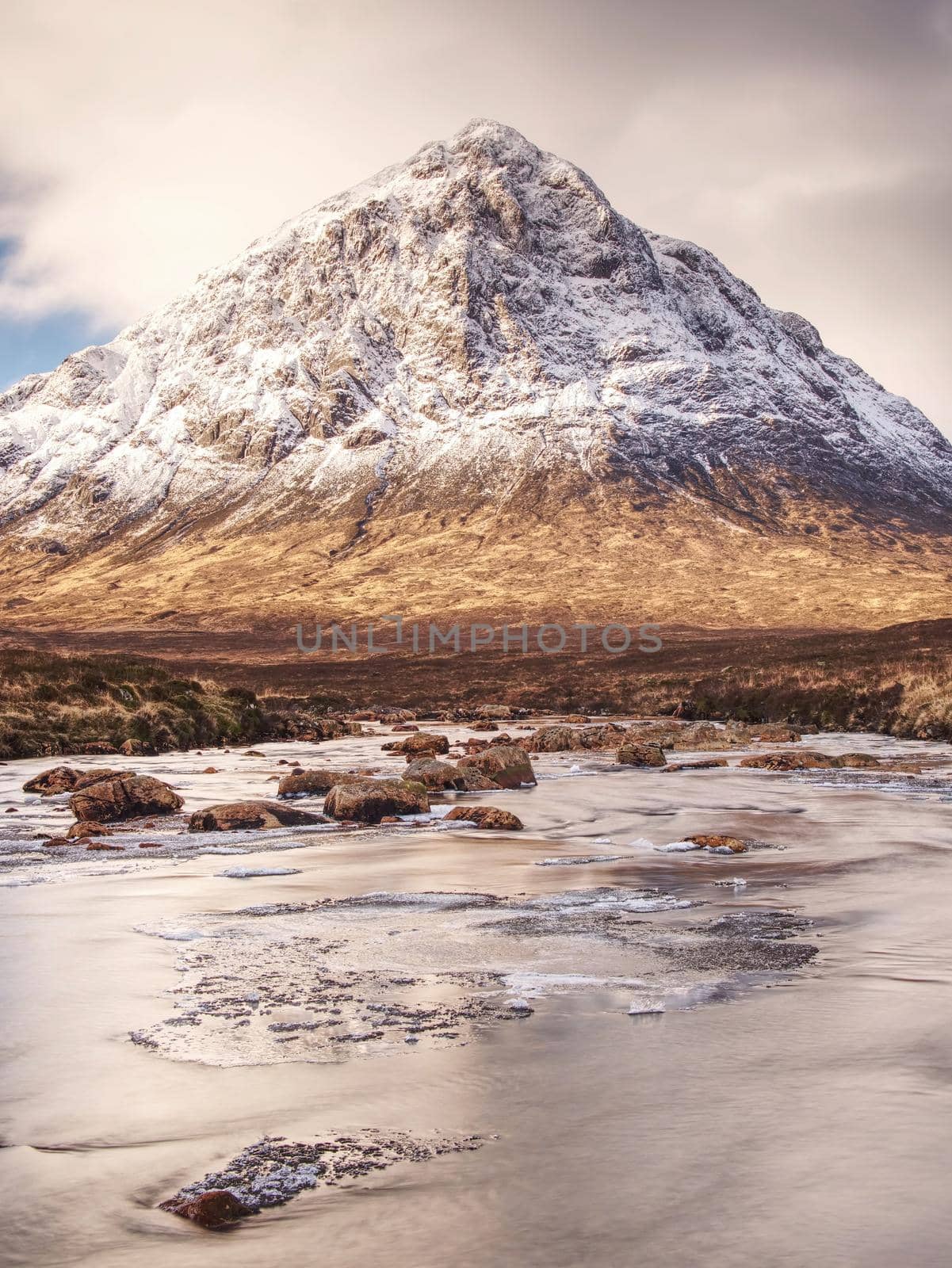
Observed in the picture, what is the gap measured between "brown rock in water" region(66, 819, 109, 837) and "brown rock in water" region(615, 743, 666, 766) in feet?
55.0

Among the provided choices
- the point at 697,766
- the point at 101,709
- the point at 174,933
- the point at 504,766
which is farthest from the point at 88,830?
the point at 101,709

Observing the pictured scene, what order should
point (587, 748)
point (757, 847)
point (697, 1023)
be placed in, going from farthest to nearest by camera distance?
point (587, 748) < point (757, 847) < point (697, 1023)

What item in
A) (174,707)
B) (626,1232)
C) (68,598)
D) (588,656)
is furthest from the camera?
(68,598)

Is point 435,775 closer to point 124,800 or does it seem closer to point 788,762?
point 124,800

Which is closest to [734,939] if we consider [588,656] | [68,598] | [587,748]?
[587,748]

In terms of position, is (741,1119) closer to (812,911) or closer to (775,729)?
(812,911)

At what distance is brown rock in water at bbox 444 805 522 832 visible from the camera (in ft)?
60.3

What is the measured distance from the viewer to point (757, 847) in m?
16.3

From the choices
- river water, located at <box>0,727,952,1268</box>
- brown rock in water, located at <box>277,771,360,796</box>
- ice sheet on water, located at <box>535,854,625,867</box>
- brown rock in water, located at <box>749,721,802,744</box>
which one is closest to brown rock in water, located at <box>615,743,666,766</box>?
brown rock in water, located at <box>749,721,802,744</box>

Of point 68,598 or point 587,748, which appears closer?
point 587,748

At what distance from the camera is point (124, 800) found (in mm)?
19609

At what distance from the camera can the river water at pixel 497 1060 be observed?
15.6 ft

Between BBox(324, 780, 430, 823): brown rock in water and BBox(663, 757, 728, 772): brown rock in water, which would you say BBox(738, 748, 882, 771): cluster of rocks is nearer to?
BBox(663, 757, 728, 772): brown rock in water

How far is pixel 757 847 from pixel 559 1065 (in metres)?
10.4
